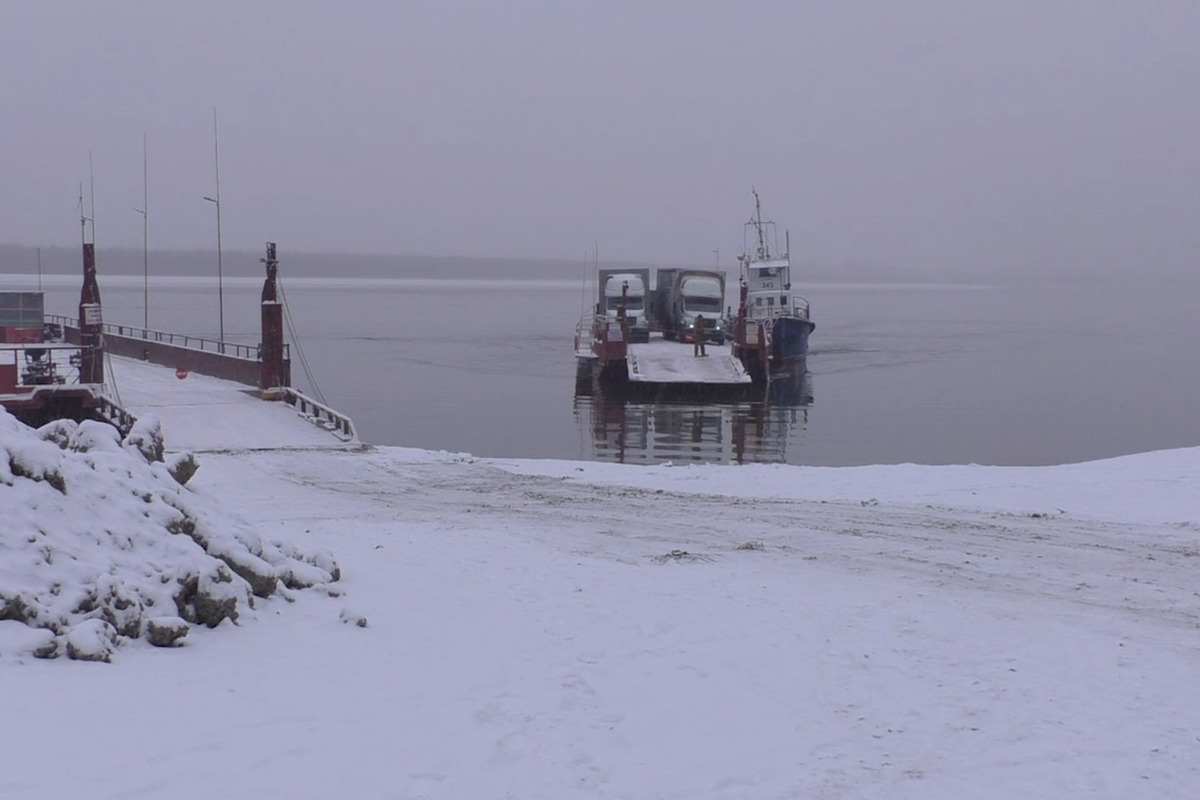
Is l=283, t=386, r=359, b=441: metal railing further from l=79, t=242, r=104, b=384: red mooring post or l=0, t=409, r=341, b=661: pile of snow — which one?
l=0, t=409, r=341, b=661: pile of snow

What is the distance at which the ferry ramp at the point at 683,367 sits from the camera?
38438 mm

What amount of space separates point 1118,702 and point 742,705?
221 cm

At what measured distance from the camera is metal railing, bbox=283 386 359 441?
20.5 meters

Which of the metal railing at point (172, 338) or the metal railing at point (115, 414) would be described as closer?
the metal railing at point (115, 414)

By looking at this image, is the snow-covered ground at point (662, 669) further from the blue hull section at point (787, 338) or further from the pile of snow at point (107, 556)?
the blue hull section at point (787, 338)

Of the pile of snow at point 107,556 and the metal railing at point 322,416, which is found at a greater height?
the pile of snow at point 107,556

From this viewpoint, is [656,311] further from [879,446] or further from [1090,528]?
[1090,528]

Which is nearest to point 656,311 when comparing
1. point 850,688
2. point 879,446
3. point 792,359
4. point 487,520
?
point 792,359

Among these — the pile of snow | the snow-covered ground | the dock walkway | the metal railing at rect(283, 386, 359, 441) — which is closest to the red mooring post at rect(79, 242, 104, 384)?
the dock walkway

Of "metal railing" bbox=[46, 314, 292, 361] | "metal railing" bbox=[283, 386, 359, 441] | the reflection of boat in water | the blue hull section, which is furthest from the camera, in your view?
the blue hull section

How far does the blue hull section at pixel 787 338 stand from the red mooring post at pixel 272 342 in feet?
107

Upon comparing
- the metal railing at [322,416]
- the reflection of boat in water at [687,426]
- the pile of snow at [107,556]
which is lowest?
the reflection of boat in water at [687,426]

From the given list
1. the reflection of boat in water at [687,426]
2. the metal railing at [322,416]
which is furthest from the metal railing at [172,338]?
the reflection of boat in water at [687,426]

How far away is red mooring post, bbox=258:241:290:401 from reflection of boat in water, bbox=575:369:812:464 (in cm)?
872
